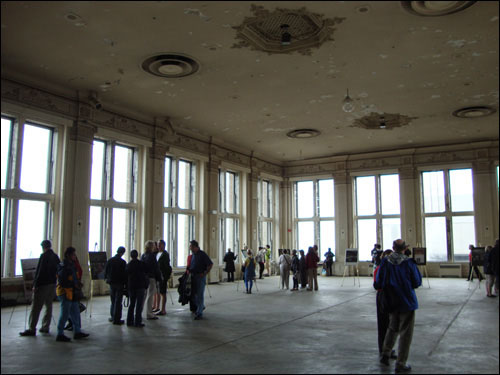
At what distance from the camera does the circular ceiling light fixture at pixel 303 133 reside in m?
14.7

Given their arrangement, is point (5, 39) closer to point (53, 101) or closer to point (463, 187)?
point (53, 101)

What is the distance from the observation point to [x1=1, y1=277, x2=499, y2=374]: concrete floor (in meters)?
4.75

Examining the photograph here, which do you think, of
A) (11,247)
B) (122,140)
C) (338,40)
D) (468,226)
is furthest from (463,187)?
(11,247)

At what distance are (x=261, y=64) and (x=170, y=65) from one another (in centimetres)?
191

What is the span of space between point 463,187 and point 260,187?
893 centimetres

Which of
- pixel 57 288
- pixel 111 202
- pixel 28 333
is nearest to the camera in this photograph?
pixel 28 333

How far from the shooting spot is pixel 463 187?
1221 cm

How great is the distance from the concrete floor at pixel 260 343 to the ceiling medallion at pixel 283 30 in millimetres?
5072

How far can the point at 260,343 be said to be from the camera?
5.93 m

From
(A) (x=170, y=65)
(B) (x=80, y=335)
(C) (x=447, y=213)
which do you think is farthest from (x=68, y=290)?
(C) (x=447, y=213)

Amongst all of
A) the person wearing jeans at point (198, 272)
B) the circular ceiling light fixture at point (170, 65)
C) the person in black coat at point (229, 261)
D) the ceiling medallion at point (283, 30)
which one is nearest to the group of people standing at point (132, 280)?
the person wearing jeans at point (198, 272)

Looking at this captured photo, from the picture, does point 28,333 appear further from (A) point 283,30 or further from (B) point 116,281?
(A) point 283,30

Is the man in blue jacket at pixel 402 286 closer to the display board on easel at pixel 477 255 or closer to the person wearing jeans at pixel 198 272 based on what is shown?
the person wearing jeans at pixel 198 272

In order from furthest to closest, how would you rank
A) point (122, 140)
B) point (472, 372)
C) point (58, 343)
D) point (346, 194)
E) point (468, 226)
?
point (346, 194), point (468, 226), point (122, 140), point (58, 343), point (472, 372)
